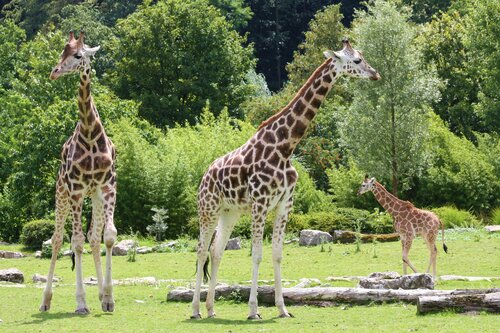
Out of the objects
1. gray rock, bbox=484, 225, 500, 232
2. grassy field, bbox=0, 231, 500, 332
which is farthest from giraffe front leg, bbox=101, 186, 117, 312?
gray rock, bbox=484, 225, 500, 232

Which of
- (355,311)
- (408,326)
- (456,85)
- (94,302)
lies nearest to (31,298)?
(94,302)

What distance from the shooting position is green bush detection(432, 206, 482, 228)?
122 ft

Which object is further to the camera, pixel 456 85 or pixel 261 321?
pixel 456 85

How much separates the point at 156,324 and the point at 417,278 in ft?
17.3

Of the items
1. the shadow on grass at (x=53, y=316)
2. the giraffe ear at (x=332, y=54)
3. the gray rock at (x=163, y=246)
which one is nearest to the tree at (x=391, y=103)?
the gray rock at (x=163, y=246)

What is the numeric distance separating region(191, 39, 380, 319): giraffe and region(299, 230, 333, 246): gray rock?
14.5m

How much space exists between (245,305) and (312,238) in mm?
13542

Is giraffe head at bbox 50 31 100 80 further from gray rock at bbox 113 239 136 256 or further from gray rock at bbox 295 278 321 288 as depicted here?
gray rock at bbox 113 239 136 256

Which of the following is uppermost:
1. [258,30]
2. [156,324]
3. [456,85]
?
[258,30]

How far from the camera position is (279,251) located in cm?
1709

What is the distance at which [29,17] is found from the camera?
297 ft

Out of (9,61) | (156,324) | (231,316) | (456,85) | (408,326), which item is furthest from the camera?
(9,61)

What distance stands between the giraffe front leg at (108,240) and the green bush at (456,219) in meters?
20.9

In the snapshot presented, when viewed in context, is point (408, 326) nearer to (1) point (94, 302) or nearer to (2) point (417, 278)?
(2) point (417, 278)
